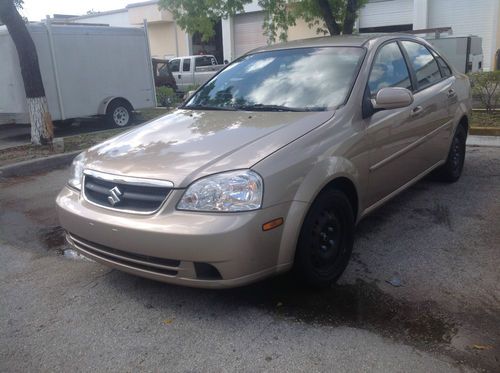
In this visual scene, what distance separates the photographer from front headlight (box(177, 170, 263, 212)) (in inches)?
113

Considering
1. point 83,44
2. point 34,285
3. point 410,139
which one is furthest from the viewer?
point 83,44

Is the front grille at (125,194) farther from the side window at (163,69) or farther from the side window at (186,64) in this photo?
the side window at (186,64)

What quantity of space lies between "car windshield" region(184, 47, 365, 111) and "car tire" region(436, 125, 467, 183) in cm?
217

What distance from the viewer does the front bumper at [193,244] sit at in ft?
9.28

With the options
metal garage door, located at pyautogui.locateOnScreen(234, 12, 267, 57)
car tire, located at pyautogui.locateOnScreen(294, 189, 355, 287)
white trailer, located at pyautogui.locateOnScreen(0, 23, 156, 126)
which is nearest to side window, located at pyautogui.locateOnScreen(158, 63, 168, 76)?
white trailer, located at pyautogui.locateOnScreen(0, 23, 156, 126)

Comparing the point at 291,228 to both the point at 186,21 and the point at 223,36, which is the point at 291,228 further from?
the point at 223,36

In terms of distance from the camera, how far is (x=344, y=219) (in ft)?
11.6

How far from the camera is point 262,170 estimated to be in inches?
116

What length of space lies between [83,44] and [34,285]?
8.43 meters

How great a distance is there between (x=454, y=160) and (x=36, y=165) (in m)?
5.94

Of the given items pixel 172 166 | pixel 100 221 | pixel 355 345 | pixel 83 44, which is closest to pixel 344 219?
pixel 355 345

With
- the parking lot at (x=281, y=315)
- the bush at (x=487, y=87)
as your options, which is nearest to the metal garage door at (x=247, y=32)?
the bush at (x=487, y=87)

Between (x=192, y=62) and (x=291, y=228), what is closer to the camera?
(x=291, y=228)

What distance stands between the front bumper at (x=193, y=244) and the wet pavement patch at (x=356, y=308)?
0.37 metres
